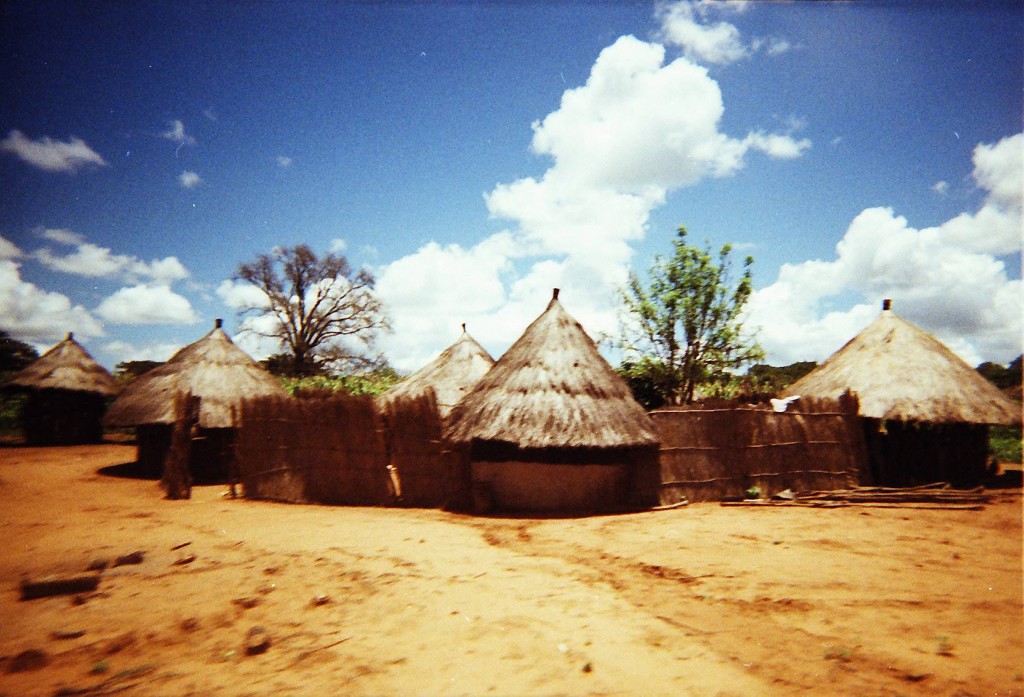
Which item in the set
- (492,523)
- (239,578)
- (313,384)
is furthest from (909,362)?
(313,384)

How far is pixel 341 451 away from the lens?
859 centimetres

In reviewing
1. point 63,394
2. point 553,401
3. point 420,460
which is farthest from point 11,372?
point 553,401

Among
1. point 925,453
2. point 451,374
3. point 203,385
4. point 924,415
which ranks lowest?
point 925,453

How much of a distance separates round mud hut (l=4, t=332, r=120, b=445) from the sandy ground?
13210 millimetres

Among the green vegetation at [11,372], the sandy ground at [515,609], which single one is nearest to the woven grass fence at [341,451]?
the sandy ground at [515,609]

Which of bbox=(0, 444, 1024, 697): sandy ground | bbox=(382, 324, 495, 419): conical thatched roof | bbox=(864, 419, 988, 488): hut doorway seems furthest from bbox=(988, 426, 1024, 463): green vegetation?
bbox=(382, 324, 495, 419): conical thatched roof

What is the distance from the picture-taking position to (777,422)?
30.6 ft

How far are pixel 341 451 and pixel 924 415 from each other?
1209cm

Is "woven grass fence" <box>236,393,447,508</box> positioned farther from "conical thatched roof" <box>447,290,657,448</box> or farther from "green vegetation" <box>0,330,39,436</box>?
"green vegetation" <box>0,330,39,436</box>

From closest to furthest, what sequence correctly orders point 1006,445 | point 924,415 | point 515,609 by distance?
point 515,609, point 924,415, point 1006,445

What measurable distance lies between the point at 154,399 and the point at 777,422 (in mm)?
14351

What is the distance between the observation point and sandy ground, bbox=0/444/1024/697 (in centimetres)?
286

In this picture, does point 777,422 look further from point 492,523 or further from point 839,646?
point 839,646

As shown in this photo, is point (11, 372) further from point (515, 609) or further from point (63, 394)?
point (515, 609)
